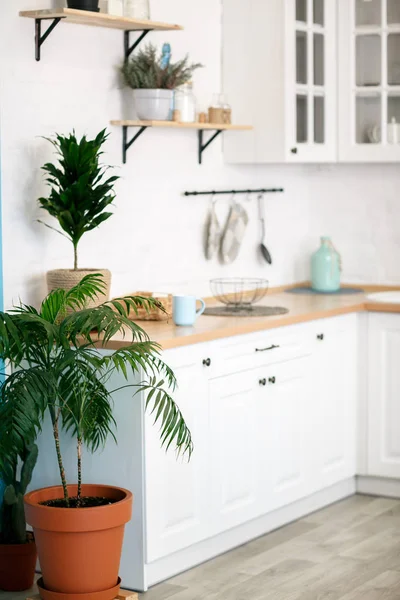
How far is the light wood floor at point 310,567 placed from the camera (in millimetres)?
3707

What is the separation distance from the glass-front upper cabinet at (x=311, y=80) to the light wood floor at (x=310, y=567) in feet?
5.25

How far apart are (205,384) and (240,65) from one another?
1.68 metres

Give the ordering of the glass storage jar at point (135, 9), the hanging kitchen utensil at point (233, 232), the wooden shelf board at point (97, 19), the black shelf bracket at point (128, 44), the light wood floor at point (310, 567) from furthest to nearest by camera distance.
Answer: the hanging kitchen utensil at point (233, 232), the black shelf bracket at point (128, 44), the glass storage jar at point (135, 9), the wooden shelf board at point (97, 19), the light wood floor at point (310, 567)

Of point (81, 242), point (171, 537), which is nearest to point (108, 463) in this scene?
point (171, 537)

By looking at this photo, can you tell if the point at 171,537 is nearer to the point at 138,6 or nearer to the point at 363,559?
the point at 363,559

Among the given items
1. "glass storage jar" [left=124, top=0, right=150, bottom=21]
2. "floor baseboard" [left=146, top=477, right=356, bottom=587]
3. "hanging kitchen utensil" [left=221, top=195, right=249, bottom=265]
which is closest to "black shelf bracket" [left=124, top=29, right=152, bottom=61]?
"glass storage jar" [left=124, top=0, right=150, bottom=21]

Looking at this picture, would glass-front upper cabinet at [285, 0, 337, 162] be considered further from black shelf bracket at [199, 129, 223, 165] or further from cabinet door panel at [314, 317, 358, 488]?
cabinet door panel at [314, 317, 358, 488]

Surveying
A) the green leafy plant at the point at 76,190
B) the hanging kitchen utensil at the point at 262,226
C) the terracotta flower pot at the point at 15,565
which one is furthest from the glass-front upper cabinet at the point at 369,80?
the terracotta flower pot at the point at 15,565

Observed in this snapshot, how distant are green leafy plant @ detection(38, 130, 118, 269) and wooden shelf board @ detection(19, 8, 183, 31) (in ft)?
1.35

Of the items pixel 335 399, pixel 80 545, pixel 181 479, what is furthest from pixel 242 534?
pixel 80 545

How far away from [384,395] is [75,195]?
1771 millimetres

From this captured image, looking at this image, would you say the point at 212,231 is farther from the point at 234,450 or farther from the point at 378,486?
the point at 378,486

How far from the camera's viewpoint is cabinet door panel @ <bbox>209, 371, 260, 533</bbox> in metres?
4.02

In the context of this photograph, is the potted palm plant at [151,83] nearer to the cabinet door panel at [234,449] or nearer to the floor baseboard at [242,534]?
the cabinet door panel at [234,449]
